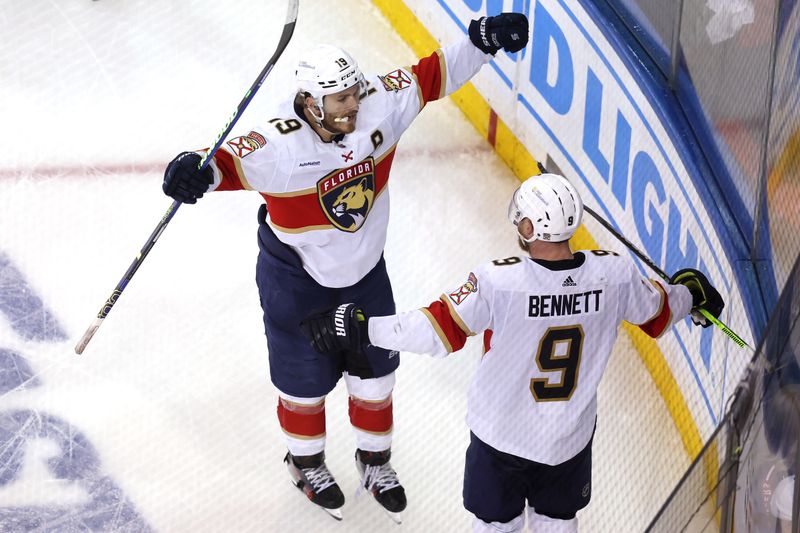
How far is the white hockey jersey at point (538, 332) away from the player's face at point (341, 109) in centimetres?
53

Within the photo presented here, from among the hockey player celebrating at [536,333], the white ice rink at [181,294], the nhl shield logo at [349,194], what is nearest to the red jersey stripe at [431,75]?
the nhl shield logo at [349,194]

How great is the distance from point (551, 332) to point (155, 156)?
2.53m

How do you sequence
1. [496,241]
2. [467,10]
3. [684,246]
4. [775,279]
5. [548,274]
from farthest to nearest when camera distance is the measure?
[467,10] < [496,241] < [684,246] < [775,279] < [548,274]

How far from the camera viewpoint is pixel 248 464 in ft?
12.4

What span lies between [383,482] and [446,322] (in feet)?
3.33

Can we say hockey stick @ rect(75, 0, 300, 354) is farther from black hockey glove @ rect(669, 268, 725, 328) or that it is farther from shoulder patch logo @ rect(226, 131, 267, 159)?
black hockey glove @ rect(669, 268, 725, 328)

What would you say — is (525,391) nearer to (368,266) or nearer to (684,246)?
(368,266)

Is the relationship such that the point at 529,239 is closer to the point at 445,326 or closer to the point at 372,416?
the point at 445,326

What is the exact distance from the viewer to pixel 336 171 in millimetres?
3129

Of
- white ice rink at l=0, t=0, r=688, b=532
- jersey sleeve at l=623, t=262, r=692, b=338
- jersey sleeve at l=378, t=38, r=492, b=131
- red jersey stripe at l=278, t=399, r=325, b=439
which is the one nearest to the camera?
jersey sleeve at l=623, t=262, r=692, b=338

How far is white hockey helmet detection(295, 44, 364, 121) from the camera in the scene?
3010mm

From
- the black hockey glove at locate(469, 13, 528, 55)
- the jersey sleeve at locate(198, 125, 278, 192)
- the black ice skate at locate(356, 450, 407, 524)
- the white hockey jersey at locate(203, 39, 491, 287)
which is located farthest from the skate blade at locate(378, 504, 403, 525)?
the black hockey glove at locate(469, 13, 528, 55)

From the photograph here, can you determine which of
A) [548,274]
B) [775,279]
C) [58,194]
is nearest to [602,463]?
[775,279]

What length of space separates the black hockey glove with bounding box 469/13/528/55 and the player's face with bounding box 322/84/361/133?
1.63ft
